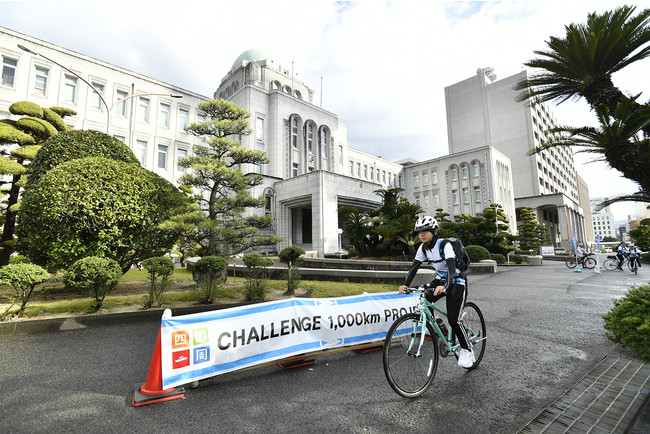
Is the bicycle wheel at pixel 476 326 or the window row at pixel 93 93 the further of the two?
the window row at pixel 93 93

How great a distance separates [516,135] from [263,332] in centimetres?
7709

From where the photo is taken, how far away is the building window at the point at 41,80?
85.4 ft

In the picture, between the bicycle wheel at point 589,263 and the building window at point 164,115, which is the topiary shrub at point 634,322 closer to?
the bicycle wheel at point 589,263

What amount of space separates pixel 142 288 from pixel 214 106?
7900mm

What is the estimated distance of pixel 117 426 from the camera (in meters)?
3.01

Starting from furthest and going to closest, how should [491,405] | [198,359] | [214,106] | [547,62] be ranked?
[214,106] < [547,62] < [198,359] < [491,405]

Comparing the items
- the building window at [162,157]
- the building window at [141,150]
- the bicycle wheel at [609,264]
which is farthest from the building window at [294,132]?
the bicycle wheel at [609,264]

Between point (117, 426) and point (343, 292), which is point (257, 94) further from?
point (117, 426)

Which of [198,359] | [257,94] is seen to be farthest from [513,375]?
[257,94]

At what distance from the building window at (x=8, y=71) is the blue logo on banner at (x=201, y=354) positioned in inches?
1354

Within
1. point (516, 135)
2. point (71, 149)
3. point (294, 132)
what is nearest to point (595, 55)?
point (71, 149)

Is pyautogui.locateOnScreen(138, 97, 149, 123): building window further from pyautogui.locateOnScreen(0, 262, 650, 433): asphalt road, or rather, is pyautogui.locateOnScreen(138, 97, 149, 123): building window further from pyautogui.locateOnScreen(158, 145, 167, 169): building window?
pyautogui.locateOnScreen(0, 262, 650, 433): asphalt road

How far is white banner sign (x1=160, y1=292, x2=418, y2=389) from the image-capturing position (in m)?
3.75

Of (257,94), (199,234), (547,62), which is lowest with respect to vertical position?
(199,234)
